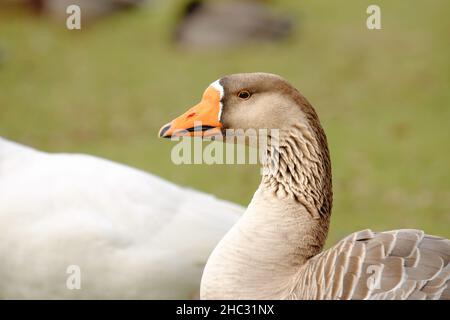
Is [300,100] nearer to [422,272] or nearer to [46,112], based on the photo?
[422,272]

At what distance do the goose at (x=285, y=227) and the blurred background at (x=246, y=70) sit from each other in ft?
7.35

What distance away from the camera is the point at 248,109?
2400 mm

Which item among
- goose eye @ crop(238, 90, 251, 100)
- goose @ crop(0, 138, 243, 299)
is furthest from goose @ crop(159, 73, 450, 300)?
goose @ crop(0, 138, 243, 299)

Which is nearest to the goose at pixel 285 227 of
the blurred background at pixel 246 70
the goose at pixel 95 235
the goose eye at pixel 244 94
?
the goose eye at pixel 244 94

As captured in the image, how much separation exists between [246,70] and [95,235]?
16.7 feet

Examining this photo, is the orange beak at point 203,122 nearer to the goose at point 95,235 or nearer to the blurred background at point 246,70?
the goose at point 95,235

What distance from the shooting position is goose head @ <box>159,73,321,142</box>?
238cm

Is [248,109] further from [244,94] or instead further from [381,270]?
[381,270]

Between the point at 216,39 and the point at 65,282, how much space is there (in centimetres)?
613

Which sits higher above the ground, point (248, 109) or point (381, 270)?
point (248, 109)

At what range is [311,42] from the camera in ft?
28.6

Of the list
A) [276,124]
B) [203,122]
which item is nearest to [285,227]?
[276,124]

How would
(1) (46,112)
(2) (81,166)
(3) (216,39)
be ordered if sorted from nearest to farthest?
1. (2) (81,166)
2. (1) (46,112)
3. (3) (216,39)
